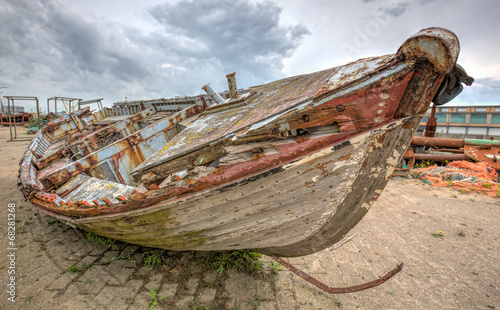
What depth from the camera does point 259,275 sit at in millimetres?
3033

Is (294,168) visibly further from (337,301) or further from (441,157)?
(441,157)

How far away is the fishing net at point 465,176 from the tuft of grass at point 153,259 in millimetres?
8317

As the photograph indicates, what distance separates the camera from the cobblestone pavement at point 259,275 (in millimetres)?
2537

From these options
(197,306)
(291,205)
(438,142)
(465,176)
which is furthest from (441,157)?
(197,306)

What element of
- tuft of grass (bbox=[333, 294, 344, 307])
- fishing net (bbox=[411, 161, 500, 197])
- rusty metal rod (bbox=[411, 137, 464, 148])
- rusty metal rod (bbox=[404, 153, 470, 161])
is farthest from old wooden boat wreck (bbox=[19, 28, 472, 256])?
rusty metal rod (bbox=[411, 137, 464, 148])

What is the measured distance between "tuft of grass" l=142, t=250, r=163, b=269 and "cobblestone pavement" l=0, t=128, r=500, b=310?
0.22 feet

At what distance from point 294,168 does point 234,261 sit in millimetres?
2217

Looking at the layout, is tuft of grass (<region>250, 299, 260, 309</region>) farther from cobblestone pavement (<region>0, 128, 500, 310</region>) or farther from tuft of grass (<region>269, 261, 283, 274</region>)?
tuft of grass (<region>269, 261, 283, 274</region>)

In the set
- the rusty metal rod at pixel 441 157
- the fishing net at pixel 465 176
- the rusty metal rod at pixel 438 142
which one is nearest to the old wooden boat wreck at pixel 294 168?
the fishing net at pixel 465 176

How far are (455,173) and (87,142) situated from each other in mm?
10655

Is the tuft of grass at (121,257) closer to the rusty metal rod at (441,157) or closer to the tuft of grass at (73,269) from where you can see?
the tuft of grass at (73,269)

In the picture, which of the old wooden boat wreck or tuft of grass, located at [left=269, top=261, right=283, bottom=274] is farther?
tuft of grass, located at [left=269, top=261, right=283, bottom=274]

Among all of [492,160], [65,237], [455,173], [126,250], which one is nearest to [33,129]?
[65,237]

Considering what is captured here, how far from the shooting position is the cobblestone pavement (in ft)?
8.32
